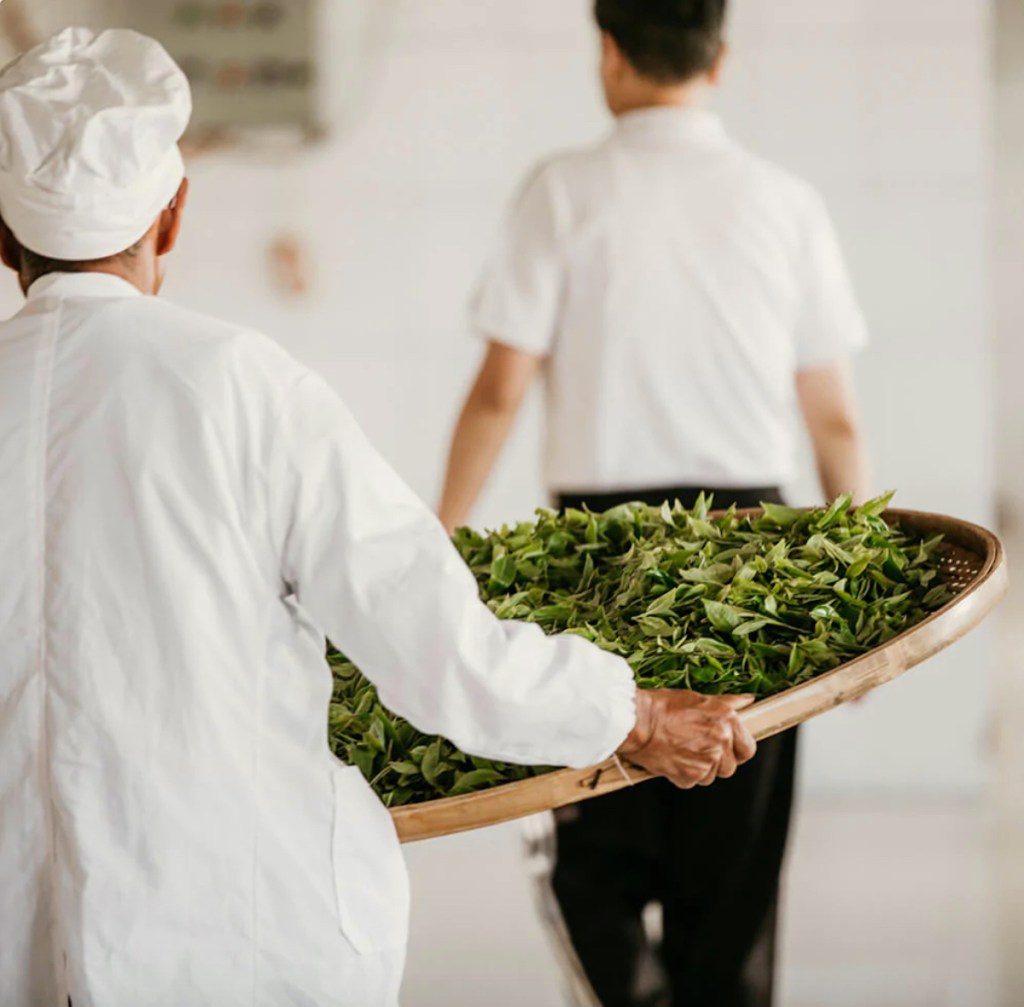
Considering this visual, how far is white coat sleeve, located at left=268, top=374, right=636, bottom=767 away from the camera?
Result: 1.25 metres

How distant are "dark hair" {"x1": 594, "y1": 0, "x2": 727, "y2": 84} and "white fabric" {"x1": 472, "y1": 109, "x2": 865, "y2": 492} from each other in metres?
0.07

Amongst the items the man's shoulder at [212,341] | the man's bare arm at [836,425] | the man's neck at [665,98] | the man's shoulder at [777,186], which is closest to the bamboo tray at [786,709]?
the man's shoulder at [212,341]

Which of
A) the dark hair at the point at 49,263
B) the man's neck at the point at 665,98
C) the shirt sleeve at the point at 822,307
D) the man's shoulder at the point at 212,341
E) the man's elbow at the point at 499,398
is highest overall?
the man's neck at the point at 665,98

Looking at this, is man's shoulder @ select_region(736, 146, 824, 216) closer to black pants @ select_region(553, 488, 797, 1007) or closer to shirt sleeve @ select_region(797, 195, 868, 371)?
shirt sleeve @ select_region(797, 195, 868, 371)


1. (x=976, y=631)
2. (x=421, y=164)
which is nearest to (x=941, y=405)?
(x=976, y=631)

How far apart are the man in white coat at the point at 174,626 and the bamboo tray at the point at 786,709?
90mm

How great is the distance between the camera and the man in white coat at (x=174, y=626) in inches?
49.1

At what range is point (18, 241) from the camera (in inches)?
53.2

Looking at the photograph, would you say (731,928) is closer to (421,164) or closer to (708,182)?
(708,182)

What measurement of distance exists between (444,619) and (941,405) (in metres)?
2.93

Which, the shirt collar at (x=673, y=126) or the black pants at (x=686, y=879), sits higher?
the shirt collar at (x=673, y=126)

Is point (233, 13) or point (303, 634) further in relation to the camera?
point (233, 13)

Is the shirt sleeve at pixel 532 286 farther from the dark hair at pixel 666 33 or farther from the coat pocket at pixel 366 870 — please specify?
the coat pocket at pixel 366 870

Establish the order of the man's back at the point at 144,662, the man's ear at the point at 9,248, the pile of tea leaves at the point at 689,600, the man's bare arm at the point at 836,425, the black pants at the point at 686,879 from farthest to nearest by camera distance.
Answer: the man's bare arm at the point at 836,425, the black pants at the point at 686,879, the pile of tea leaves at the point at 689,600, the man's ear at the point at 9,248, the man's back at the point at 144,662
